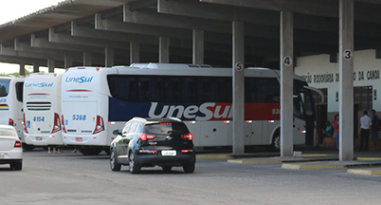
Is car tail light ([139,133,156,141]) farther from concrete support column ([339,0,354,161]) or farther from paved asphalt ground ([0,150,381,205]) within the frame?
concrete support column ([339,0,354,161])

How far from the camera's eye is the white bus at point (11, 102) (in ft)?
111

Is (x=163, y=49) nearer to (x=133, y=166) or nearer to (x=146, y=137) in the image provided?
(x=133, y=166)

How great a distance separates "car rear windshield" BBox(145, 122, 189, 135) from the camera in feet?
62.9

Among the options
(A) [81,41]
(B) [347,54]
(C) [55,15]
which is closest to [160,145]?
(B) [347,54]

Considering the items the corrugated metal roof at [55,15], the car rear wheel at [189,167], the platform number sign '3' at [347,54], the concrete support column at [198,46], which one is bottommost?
the car rear wheel at [189,167]

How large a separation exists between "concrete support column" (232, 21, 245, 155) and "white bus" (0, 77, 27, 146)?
11.2m

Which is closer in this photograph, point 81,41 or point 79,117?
point 79,117

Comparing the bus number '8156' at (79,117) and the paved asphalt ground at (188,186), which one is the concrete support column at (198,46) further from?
the paved asphalt ground at (188,186)

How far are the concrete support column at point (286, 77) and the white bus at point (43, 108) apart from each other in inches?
392

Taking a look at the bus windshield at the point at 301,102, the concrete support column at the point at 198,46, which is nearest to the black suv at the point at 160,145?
the bus windshield at the point at 301,102

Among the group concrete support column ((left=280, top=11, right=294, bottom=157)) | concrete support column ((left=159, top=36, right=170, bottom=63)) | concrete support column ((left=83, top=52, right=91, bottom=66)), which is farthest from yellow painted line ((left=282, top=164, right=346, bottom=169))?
concrete support column ((left=83, top=52, right=91, bottom=66))

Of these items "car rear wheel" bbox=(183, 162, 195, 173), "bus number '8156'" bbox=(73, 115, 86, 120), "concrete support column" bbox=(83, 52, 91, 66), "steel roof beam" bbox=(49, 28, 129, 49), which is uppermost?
"steel roof beam" bbox=(49, 28, 129, 49)

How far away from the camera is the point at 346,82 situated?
77.7ft

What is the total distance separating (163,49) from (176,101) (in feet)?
27.5
